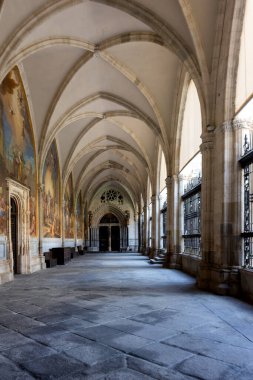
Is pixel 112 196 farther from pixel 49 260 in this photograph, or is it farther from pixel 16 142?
pixel 16 142

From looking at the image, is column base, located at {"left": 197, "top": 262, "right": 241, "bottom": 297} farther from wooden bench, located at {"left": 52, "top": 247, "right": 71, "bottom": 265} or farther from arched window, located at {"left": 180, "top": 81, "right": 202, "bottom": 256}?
wooden bench, located at {"left": 52, "top": 247, "right": 71, "bottom": 265}

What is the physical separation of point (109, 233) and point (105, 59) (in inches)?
1190

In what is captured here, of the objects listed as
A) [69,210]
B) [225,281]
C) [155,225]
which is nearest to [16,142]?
[225,281]

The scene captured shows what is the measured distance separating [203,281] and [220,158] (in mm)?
2817

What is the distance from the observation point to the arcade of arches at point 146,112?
7488 mm

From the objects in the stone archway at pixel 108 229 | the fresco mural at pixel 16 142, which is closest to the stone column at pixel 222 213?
the fresco mural at pixel 16 142

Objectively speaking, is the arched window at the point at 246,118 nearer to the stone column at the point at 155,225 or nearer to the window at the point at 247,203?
the window at the point at 247,203

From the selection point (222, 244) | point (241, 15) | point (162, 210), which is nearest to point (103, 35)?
point (241, 15)

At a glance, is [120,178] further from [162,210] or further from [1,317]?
[1,317]

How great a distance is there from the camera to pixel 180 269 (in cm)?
1321

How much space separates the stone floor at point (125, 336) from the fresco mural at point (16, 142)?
14.3 ft

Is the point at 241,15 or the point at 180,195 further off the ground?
the point at 241,15

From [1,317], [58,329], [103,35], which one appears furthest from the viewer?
[103,35]

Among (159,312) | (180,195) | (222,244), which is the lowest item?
(159,312)
